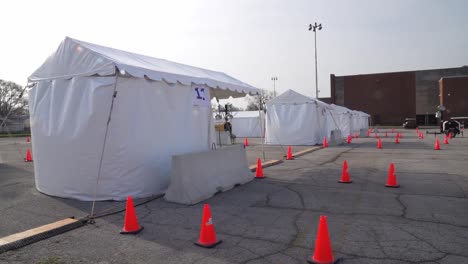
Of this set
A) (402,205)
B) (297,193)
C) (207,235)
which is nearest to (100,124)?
(207,235)

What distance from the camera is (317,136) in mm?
25094

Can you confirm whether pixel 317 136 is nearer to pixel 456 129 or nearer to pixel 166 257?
pixel 456 129

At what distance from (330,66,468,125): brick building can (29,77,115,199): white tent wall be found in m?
71.1

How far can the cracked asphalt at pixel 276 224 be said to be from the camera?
15.7 ft

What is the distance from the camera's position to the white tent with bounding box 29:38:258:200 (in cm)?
778

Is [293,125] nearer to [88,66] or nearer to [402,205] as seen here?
[402,205]

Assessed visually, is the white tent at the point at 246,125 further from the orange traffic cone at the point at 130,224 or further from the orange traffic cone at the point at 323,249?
the orange traffic cone at the point at 323,249

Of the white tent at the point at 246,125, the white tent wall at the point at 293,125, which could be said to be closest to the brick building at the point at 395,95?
the white tent at the point at 246,125

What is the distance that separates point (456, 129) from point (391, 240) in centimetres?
3086

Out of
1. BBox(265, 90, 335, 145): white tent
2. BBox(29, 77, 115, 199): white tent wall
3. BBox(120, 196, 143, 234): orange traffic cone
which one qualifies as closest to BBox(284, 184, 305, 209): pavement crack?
BBox(120, 196, 143, 234): orange traffic cone

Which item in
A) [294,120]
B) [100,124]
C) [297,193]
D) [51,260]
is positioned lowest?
[51,260]

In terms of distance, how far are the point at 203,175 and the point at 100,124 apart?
2489mm

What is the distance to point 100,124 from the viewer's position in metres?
7.79

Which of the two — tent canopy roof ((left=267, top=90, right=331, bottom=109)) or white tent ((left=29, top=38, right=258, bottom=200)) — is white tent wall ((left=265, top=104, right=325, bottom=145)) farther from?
white tent ((left=29, top=38, right=258, bottom=200))
